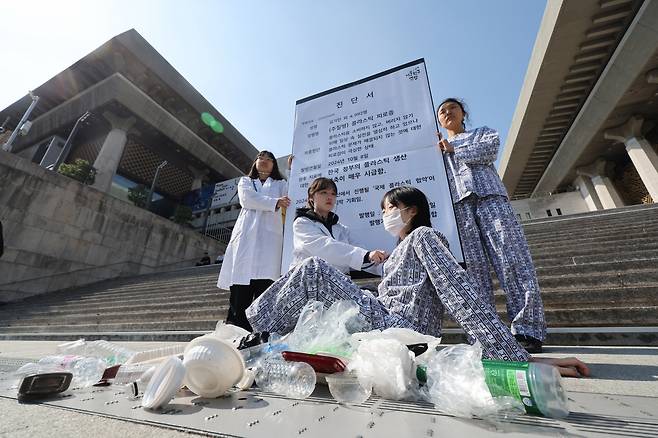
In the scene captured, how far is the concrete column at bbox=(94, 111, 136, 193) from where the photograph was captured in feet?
38.8

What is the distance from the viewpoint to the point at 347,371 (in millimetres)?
962

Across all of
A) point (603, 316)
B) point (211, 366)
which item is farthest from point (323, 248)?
point (603, 316)

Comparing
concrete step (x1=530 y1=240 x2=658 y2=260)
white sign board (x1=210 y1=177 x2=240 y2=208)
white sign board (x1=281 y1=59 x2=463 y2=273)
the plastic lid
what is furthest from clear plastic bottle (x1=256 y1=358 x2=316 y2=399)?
white sign board (x1=210 y1=177 x2=240 y2=208)

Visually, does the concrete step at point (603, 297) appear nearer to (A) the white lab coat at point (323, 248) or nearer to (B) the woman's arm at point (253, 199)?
(A) the white lab coat at point (323, 248)

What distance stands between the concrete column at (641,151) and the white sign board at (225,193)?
18332 millimetres

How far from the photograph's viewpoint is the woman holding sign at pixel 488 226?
1.49m

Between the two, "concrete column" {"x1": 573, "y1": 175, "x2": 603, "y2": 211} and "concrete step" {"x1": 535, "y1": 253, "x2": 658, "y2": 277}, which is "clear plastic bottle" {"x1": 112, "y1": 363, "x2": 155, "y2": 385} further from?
"concrete column" {"x1": 573, "y1": 175, "x2": 603, "y2": 211}

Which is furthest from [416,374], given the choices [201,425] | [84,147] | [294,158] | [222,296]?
[84,147]

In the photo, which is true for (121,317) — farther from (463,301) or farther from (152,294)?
(463,301)

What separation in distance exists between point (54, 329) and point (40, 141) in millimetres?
17172

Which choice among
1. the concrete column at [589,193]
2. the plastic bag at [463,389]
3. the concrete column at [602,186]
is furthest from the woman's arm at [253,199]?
the concrete column at [589,193]

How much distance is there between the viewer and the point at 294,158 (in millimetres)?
2521

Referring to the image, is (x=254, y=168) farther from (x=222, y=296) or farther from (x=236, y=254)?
(x=222, y=296)

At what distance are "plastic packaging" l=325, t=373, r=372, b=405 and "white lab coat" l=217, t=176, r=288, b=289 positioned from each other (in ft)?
4.47
